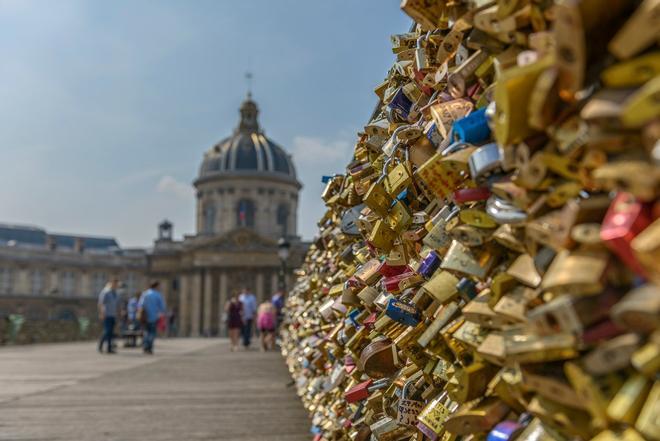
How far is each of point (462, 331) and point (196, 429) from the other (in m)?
4.29

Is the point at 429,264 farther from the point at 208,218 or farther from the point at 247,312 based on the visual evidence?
the point at 208,218

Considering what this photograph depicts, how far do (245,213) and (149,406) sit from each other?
75097mm

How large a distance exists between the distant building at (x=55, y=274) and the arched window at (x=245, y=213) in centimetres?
1320

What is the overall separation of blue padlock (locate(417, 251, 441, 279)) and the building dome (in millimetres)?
81152

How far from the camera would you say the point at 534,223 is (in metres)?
1.32

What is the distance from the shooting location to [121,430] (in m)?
5.52

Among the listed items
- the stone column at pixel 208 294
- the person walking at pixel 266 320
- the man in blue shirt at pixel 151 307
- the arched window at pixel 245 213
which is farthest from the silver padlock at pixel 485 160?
the arched window at pixel 245 213

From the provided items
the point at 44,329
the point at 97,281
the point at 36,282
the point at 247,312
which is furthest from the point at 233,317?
the point at 97,281

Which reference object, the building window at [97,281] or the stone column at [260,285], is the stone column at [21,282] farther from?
the stone column at [260,285]

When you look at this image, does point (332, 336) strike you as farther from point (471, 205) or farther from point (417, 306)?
point (471, 205)

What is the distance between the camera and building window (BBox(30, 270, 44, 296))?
80438 millimetres

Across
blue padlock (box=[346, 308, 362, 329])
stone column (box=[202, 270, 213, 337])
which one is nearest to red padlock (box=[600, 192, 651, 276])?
blue padlock (box=[346, 308, 362, 329])

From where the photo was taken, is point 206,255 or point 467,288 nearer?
point 467,288

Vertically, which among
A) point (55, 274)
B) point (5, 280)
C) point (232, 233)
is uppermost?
point (232, 233)
